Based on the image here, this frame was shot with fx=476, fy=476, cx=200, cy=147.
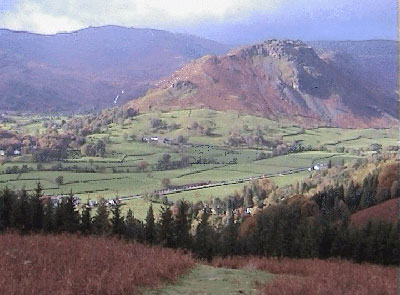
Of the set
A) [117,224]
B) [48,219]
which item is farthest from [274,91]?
[48,219]

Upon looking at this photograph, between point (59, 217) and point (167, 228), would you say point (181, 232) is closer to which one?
point (167, 228)

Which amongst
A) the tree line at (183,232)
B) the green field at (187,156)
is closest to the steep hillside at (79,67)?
the green field at (187,156)

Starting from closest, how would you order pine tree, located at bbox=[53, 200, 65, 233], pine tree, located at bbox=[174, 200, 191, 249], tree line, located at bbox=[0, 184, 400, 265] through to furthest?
1. tree line, located at bbox=[0, 184, 400, 265]
2. pine tree, located at bbox=[53, 200, 65, 233]
3. pine tree, located at bbox=[174, 200, 191, 249]

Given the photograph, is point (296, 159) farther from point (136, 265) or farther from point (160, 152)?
point (136, 265)

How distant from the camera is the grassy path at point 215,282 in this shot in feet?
23.9

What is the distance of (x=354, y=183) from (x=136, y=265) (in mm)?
53800

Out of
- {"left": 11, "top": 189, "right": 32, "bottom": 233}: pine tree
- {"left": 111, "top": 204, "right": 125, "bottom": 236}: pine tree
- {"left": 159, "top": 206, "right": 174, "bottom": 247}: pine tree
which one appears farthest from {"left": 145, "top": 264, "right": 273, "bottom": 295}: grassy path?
{"left": 111, "top": 204, "right": 125, "bottom": 236}: pine tree

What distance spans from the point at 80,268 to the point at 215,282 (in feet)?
7.39

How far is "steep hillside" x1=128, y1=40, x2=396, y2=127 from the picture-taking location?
505ft

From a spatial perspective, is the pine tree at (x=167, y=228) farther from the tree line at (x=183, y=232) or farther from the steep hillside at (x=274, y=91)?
the steep hillside at (x=274, y=91)

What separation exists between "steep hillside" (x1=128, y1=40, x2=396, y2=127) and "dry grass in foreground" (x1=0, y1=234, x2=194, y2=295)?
13576 cm

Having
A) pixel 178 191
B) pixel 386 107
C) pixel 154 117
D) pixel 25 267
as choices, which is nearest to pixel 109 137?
pixel 154 117

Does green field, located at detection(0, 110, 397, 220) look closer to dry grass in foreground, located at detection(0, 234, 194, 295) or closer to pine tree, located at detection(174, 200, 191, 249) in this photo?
pine tree, located at detection(174, 200, 191, 249)

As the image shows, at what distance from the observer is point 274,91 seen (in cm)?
17488
